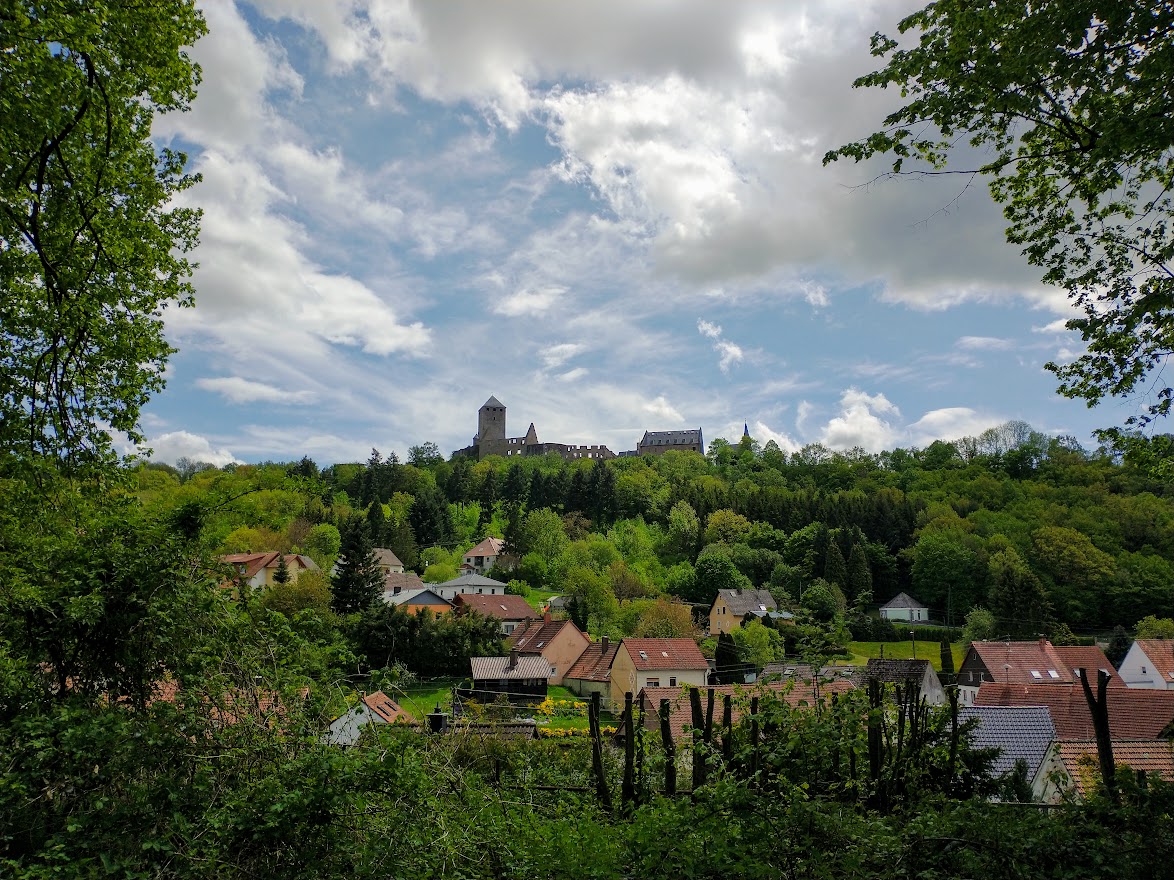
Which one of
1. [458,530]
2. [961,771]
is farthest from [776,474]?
[961,771]

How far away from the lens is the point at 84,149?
230 inches

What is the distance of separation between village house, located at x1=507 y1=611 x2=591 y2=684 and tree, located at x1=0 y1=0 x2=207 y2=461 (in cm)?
3128

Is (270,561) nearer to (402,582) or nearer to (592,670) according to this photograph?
(402,582)

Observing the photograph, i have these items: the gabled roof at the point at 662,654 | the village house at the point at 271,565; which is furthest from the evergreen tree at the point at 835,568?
the village house at the point at 271,565

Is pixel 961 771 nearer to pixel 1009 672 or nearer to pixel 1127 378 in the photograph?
pixel 1127 378

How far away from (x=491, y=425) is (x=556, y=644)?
8581cm

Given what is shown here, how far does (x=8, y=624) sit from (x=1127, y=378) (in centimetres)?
881

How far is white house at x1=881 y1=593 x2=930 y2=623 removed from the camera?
59.8 m

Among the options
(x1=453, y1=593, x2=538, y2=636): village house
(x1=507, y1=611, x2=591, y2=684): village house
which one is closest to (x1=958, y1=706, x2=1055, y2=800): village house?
(x1=507, y1=611, x2=591, y2=684): village house

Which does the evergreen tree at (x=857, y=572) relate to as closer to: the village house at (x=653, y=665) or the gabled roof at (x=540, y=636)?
the gabled roof at (x=540, y=636)

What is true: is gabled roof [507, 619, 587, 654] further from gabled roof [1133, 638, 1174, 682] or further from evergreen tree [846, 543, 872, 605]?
evergreen tree [846, 543, 872, 605]

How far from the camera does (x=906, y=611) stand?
60.0 m

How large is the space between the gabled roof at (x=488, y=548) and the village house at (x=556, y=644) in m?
28.7

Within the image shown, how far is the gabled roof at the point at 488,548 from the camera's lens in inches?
2763
